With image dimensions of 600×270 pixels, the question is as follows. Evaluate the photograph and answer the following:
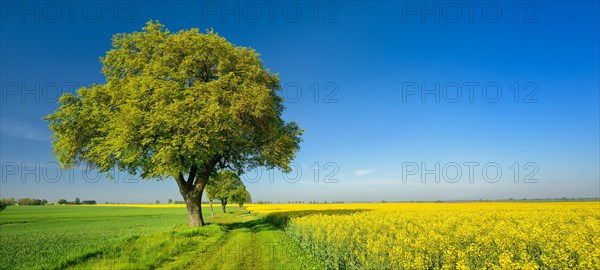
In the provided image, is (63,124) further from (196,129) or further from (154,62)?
(196,129)

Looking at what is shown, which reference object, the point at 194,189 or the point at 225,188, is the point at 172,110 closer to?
the point at 194,189

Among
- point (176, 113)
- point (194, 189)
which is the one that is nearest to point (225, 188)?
point (194, 189)

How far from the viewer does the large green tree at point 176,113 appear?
21969mm

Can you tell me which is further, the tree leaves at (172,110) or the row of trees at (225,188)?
the row of trees at (225,188)

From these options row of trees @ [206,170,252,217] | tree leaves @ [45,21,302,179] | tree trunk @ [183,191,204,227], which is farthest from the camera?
row of trees @ [206,170,252,217]

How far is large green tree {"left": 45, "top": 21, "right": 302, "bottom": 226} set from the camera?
21969mm

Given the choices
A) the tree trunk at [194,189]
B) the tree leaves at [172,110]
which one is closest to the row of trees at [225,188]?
the tree trunk at [194,189]

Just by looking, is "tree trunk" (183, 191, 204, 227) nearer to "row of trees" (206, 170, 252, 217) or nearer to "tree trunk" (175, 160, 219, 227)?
"tree trunk" (175, 160, 219, 227)

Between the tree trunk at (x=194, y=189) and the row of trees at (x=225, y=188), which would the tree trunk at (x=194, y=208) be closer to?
the tree trunk at (x=194, y=189)

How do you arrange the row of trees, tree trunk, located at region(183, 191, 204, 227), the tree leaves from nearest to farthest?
the tree leaves → tree trunk, located at region(183, 191, 204, 227) → the row of trees

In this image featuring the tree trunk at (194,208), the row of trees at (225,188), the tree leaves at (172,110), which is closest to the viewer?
the tree leaves at (172,110)

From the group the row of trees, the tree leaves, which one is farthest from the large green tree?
the row of trees

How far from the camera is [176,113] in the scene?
21703 millimetres

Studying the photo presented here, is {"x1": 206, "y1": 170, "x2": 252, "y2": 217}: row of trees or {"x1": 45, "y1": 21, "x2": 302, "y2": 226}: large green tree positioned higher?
{"x1": 45, "y1": 21, "x2": 302, "y2": 226}: large green tree
